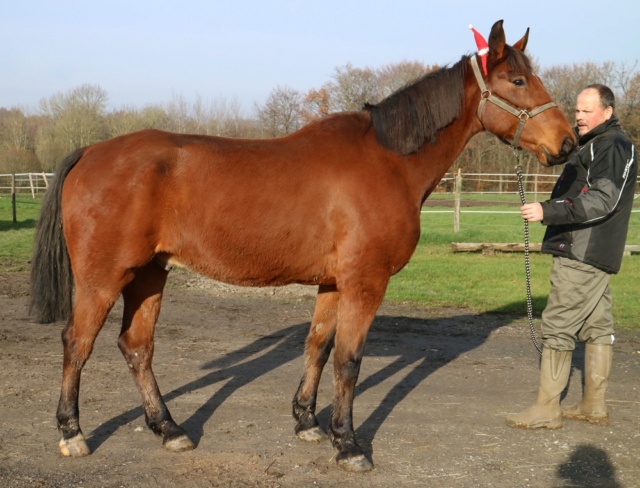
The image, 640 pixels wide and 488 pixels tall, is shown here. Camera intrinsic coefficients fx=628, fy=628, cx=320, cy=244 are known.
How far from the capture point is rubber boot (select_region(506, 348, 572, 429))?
489cm

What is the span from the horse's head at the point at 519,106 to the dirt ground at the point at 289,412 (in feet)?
6.96

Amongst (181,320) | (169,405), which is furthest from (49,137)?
(169,405)

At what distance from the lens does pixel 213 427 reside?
4816 mm

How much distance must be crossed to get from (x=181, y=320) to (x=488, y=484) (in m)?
5.46

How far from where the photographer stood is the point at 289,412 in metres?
5.18

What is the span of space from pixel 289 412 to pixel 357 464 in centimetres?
117

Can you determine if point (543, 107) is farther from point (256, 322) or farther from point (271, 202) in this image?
point (256, 322)

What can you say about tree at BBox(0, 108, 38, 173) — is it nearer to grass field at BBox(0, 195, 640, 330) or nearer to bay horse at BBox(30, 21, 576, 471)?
grass field at BBox(0, 195, 640, 330)

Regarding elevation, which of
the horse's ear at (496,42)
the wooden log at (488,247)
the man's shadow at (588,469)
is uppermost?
the horse's ear at (496,42)

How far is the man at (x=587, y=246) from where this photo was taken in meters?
4.60

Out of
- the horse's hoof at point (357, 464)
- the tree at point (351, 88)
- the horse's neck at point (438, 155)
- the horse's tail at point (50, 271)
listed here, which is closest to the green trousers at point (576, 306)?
the horse's neck at point (438, 155)

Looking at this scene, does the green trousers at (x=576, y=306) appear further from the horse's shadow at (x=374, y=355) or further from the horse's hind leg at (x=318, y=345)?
the horse's hind leg at (x=318, y=345)

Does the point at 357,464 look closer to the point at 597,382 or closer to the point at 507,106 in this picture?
the point at 597,382

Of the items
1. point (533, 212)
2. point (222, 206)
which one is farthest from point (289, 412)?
point (533, 212)
